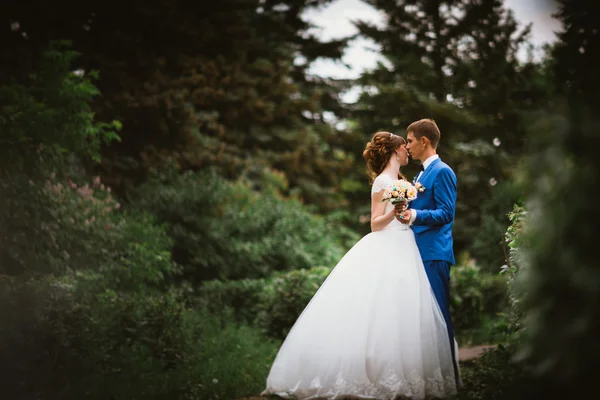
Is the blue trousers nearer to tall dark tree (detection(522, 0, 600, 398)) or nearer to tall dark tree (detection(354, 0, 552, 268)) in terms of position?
tall dark tree (detection(522, 0, 600, 398))

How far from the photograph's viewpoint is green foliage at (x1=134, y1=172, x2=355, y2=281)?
1130cm

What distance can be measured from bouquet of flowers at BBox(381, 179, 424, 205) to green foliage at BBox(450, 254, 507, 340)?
6.02 meters

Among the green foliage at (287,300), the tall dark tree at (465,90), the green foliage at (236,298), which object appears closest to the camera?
the green foliage at (287,300)

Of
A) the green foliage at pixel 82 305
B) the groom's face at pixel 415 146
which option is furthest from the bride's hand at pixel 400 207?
the green foliage at pixel 82 305

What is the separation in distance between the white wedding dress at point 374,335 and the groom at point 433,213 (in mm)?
92

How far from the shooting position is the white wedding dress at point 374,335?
437cm

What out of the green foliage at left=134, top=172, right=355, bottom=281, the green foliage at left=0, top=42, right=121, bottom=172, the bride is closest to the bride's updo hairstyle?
the bride

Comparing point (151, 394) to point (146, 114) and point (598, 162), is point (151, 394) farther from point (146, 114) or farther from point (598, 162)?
point (146, 114)

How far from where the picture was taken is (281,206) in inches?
512

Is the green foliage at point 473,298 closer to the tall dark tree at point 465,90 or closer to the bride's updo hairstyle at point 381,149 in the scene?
the tall dark tree at point 465,90

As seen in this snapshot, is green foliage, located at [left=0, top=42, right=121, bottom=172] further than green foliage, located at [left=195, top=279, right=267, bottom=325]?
No

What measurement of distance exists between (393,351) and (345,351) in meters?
0.40

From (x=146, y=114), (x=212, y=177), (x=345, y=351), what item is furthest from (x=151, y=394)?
(x=146, y=114)

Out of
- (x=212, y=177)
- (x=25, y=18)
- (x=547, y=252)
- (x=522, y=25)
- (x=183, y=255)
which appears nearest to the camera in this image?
(x=547, y=252)
